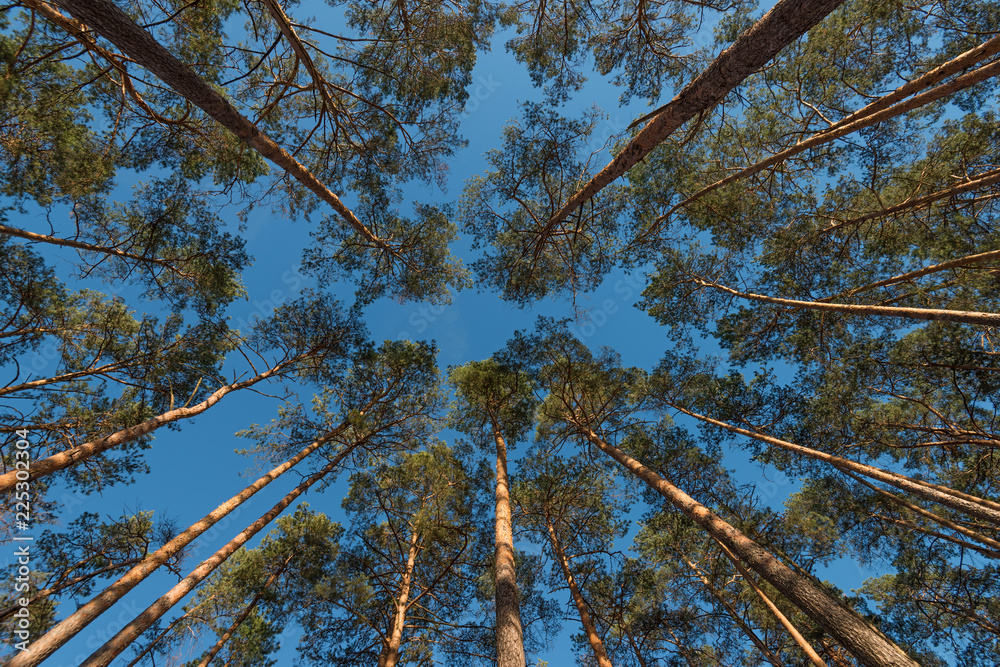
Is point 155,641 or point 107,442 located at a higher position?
point 107,442

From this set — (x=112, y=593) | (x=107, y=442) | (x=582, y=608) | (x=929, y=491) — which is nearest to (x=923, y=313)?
(x=929, y=491)

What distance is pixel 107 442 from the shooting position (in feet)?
19.6

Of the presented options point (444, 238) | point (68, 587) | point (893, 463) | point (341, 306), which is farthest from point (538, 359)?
point (68, 587)

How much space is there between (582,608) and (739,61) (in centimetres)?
941

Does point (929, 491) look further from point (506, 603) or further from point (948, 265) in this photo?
point (506, 603)

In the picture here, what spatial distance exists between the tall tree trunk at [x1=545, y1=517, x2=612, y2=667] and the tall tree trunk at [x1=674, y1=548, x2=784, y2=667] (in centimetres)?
295

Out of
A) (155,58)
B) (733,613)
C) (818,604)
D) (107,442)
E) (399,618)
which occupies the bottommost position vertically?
(399,618)

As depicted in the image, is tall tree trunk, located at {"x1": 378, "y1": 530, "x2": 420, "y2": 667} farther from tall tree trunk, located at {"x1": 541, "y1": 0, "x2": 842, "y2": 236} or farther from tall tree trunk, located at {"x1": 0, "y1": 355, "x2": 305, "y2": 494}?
tall tree trunk, located at {"x1": 541, "y1": 0, "x2": 842, "y2": 236}

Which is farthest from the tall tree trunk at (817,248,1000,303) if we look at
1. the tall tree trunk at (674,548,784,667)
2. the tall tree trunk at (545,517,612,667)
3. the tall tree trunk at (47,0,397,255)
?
the tall tree trunk at (47,0,397,255)

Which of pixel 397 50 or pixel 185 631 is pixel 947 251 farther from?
pixel 185 631

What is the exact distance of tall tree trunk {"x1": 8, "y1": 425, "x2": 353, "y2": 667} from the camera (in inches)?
157

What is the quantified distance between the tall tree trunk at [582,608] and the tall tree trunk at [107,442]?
8.44 meters

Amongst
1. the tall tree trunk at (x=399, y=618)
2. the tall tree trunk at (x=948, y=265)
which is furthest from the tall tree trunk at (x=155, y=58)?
the tall tree trunk at (x=948, y=265)

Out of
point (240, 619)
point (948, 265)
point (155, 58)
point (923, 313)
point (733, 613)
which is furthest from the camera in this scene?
point (240, 619)
